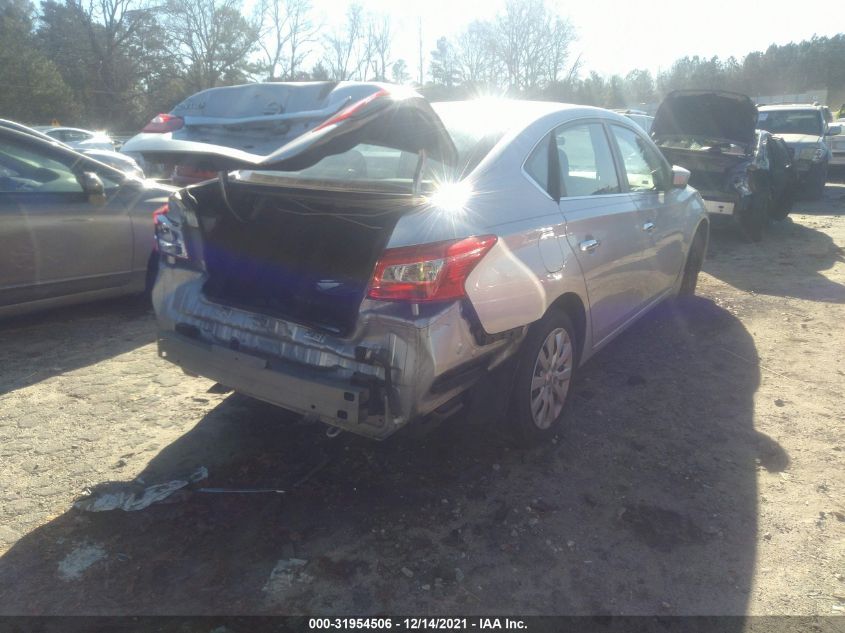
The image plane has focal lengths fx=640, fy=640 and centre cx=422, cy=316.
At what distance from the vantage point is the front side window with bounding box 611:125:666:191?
4.34 m

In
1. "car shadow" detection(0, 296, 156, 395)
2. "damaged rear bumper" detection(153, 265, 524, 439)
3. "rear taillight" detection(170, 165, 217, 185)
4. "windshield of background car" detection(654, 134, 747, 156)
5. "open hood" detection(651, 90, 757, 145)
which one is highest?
"open hood" detection(651, 90, 757, 145)

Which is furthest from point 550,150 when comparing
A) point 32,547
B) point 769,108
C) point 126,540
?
point 769,108

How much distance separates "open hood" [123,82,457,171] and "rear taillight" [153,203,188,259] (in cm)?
41

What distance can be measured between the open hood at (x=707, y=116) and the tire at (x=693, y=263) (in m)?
4.44

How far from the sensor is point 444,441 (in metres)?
3.47

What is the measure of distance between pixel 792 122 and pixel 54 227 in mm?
15272

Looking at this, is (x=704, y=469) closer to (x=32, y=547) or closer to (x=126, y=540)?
(x=126, y=540)

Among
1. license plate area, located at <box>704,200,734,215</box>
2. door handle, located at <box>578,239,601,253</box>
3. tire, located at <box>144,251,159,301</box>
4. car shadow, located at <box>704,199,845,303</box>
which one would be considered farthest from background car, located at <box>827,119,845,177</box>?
tire, located at <box>144,251,159,301</box>

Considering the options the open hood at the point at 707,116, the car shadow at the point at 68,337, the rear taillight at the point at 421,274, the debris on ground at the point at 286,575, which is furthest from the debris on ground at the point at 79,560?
the open hood at the point at 707,116

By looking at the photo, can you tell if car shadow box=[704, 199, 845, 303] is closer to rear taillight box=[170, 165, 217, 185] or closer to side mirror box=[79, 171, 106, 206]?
rear taillight box=[170, 165, 217, 185]

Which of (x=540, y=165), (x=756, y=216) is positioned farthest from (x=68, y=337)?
(x=756, y=216)

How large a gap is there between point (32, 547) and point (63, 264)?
2862 millimetres

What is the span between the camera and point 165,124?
3865 millimetres

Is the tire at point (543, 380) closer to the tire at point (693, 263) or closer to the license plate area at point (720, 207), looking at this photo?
the tire at point (693, 263)
